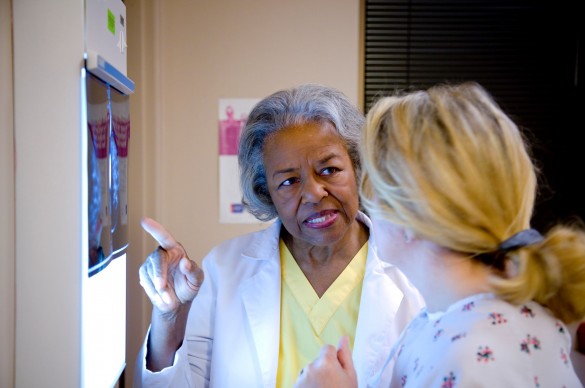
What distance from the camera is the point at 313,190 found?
1451mm

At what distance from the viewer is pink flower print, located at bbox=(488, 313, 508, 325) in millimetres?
822

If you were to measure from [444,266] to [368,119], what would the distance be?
0.29 m

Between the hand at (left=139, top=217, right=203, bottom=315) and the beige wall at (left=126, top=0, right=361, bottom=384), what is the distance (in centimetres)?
167

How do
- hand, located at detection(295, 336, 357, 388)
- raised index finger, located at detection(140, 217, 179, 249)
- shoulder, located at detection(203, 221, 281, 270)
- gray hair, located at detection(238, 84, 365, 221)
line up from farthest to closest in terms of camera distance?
shoulder, located at detection(203, 221, 281, 270), gray hair, located at detection(238, 84, 365, 221), raised index finger, located at detection(140, 217, 179, 249), hand, located at detection(295, 336, 357, 388)

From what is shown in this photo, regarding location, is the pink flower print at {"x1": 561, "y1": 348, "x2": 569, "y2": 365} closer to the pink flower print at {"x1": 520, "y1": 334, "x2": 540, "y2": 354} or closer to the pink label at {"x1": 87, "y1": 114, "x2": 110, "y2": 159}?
the pink flower print at {"x1": 520, "y1": 334, "x2": 540, "y2": 354}

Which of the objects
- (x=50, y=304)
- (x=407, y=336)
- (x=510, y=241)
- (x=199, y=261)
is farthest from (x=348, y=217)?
(x=199, y=261)

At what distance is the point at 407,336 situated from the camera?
3.36 feet

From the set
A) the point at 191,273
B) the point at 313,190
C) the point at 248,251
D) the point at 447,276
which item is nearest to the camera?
the point at 447,276

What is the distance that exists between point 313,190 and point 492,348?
2.42 feet

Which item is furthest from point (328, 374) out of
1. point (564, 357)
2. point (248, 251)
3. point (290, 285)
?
point (248, 251)

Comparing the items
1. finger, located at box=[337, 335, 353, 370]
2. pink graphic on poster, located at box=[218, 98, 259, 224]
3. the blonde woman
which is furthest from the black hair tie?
pink graphic on poster, located at box=[218, 98, 259, 224]

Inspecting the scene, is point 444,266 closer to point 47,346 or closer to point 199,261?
point 47,346

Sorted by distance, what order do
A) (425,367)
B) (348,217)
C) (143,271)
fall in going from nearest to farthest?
(425,367) → (143,271) → (348,217)

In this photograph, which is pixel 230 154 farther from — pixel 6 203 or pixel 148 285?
pixel 6 203
